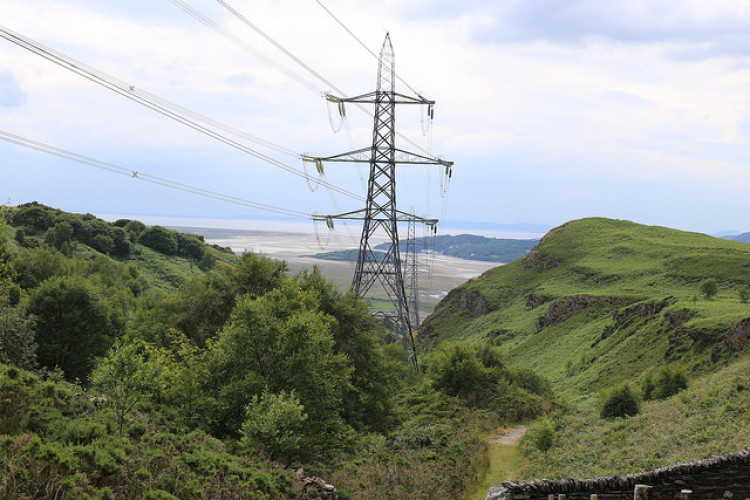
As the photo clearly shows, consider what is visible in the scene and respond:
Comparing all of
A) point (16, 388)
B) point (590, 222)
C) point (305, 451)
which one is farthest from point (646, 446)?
point (590, 222)

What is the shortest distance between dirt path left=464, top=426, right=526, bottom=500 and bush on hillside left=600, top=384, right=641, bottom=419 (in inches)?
244

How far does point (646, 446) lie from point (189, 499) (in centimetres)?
2062

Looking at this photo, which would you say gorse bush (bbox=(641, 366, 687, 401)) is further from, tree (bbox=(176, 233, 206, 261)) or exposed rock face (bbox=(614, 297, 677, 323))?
tree (bbox=(176, 233, 206, 261))

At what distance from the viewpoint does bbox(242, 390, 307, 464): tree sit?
17891mm

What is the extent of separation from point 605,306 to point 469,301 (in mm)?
40899

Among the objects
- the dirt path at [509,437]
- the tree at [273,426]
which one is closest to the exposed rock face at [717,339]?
the dirt path at [509,437]

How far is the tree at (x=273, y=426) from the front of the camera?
17.9m

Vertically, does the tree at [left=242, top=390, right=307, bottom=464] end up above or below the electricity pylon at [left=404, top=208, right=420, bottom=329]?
below

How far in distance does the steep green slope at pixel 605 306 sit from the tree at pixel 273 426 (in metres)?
37.2

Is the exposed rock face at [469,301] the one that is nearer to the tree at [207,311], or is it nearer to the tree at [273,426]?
the tree at [207,311]

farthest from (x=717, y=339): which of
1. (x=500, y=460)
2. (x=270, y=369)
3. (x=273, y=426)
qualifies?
(x=273, y=426)

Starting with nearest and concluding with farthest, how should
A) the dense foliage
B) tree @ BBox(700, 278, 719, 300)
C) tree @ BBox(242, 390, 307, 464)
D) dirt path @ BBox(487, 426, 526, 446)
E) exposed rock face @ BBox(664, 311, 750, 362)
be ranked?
the dense foliage < tree @ BBox(242, 390, 307, 464) < dirt path @ BBox(487, 426, 526, 446) < exposed rock face @ BBox(664, 311, 750, 362) < tree @ BBox(700, 278, 719, 300)

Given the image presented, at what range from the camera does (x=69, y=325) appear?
35.1 m

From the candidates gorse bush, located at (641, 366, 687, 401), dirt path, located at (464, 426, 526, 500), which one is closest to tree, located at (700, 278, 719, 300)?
gorse bush, located at (641, 366, 687, 401)
